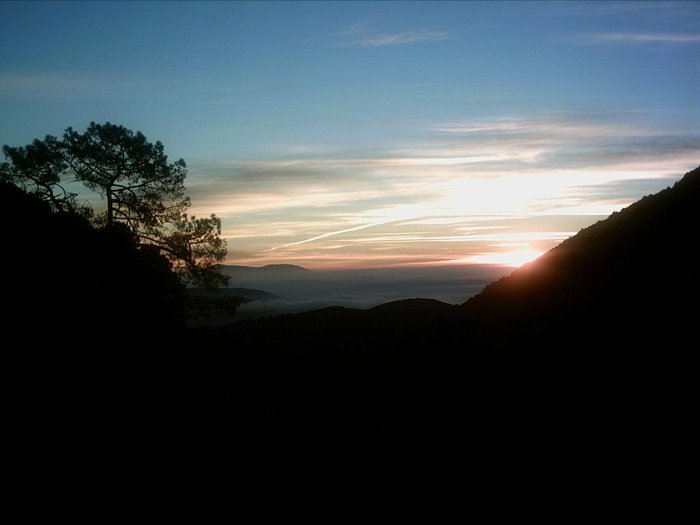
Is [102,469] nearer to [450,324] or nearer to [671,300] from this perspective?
[671,300]

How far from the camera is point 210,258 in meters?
33.0

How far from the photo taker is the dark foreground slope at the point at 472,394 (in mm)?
12859

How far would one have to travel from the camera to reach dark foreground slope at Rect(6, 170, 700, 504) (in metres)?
12.9

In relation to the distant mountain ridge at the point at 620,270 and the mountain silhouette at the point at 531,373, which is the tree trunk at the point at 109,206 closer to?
the mountain silhouette at the point at 531,373

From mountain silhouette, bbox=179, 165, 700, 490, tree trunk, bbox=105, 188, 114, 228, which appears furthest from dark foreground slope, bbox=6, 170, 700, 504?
tree trunk, bbox=105, 188, 114, 228

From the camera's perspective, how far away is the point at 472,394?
1959 cm

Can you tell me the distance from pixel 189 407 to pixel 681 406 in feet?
38.3

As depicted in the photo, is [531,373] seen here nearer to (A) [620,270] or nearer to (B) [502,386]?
(B) [502,386]

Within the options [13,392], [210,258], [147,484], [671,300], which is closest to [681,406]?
[671,300]

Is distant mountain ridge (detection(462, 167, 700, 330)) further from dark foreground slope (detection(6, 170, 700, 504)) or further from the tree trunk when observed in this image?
the tree trunk

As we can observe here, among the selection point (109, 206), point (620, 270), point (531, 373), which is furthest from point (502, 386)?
point (109, 206)

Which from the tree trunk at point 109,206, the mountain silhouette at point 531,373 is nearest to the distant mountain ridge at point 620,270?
the mountain silhouette at point 531,373

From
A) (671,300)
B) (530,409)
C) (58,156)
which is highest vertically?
(58,156)

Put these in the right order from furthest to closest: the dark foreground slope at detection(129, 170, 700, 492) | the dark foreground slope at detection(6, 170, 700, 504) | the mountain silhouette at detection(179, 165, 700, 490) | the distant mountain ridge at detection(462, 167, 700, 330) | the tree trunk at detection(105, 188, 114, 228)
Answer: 1. the tree trunk at detection(105, 188, 114, 228)
2. the distant mountain ridge at detection(462, 167, 700, 330)
3. the mountain silhouette at detection(179, 165, 700, 490)
4. the dark foreground slope at detection(129, 170, 700, 492)
5. the dark foreground slope at detection(6, 170, 700, 504)
